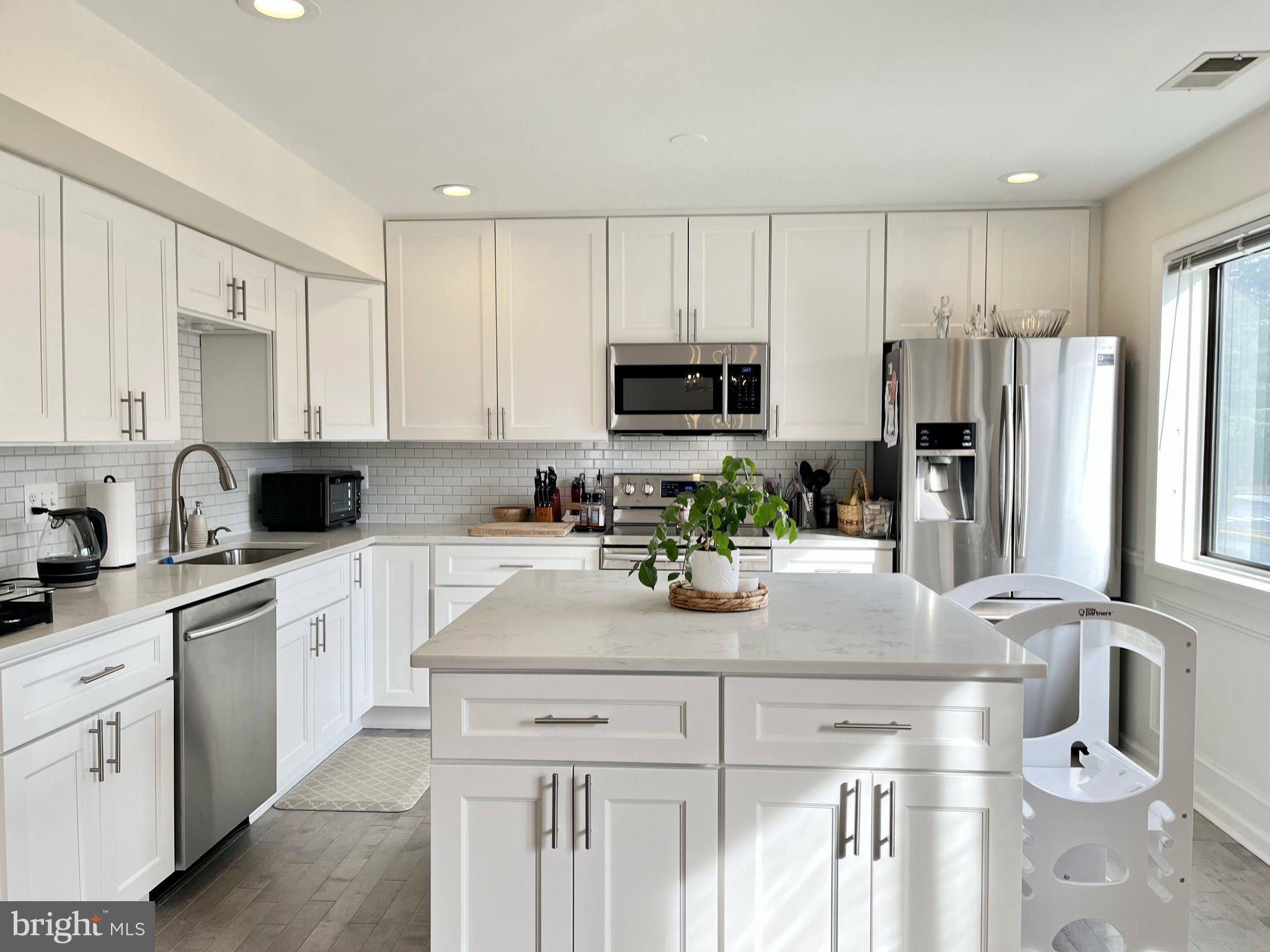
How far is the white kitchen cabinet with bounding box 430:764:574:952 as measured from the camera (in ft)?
5.76

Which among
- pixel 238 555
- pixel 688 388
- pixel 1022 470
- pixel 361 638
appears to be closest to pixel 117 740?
pixel 238 555

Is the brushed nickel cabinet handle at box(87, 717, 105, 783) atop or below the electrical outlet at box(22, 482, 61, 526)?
below

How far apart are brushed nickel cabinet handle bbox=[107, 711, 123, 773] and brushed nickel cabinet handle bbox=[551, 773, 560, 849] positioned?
127cm

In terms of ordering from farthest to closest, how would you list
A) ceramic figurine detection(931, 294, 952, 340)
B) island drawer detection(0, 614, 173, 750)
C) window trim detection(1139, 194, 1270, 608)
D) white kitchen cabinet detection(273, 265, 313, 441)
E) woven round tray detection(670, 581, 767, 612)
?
ceramic figurine detection(931, 294, 952, 340) → white kitchen cabinet detection(273, 265, 313, 441) → window trim detection(1139, 194, 1270, 608) → woven round tray detection(670, 581, 767, 612) → island drawer detection(0, 614, 173, 750)

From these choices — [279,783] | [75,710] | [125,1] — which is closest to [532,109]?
[125,1]

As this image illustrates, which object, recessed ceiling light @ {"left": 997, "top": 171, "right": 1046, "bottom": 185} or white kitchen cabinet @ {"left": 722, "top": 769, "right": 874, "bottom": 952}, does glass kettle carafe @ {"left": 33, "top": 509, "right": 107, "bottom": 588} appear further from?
recessed ceiling light @ {"left": 997, "top": 171, "right": 1046, "bottom": 185}

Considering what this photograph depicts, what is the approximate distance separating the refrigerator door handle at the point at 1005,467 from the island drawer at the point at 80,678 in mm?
3189

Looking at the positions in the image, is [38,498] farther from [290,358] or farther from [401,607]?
[401,607]

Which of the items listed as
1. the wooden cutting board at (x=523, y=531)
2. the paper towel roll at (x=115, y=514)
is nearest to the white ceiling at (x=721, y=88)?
the paper towel roll at (x=115, y=514)

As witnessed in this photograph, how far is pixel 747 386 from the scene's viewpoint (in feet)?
13.2

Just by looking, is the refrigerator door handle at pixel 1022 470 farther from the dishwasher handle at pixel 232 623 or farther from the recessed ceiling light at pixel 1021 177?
the dishwasher handle at pixel 232 623

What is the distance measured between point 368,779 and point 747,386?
244cm

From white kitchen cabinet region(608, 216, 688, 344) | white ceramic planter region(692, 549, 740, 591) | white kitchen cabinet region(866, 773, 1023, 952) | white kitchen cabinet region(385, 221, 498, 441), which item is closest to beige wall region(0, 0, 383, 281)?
white kitchen cabinet region(385, 221, 498, 441)

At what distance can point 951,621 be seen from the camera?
2027mm
